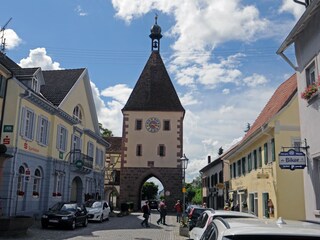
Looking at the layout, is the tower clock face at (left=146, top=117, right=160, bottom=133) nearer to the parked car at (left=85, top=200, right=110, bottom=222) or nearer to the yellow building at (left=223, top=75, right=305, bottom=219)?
the parked car at (left=85, top=200, right=110, bottom=222)

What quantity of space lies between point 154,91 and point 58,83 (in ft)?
77.2

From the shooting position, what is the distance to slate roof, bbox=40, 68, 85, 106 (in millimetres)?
32584

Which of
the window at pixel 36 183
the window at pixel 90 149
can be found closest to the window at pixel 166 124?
the window at pixel 90 149

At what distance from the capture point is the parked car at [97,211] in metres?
30.2

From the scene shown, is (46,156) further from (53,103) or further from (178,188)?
(178,188)

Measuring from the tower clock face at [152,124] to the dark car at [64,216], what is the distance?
29.8m

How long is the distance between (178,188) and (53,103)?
25008 millimetres

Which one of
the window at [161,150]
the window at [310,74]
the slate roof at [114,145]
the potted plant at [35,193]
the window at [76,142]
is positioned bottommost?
the potted plant at [35,193]

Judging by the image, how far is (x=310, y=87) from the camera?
1279 cm

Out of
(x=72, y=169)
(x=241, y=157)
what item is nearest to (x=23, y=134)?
(x=72, y=169)

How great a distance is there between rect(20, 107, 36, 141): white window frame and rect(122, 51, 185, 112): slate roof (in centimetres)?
2836

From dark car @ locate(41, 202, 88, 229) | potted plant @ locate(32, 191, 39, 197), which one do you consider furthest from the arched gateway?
dark car @ locate(41, 202, 88, 229)

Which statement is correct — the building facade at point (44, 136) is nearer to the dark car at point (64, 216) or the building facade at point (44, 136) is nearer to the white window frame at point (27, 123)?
the white window frame at point (27, 123)

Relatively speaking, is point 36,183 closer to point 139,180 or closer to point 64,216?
point 64,216
